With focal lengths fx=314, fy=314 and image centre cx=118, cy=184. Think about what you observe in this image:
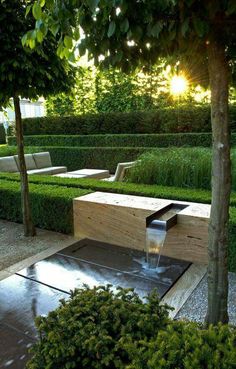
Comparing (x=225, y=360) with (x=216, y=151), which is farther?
(x=216, y=151)

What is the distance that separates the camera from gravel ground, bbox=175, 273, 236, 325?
8.32ft

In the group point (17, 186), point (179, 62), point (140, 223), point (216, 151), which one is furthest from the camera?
point (17, 186)

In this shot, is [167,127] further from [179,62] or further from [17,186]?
[179,62]

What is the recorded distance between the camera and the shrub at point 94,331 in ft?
4.87

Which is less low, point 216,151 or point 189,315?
point 216,151

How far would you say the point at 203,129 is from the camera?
416 inches

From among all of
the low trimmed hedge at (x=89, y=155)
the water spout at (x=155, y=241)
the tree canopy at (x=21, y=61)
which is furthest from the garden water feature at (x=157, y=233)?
the low trimmed hedge at (x=89, y=155)

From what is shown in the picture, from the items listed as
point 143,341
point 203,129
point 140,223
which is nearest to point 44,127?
point 203,129

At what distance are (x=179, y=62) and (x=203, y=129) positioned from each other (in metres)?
9.04

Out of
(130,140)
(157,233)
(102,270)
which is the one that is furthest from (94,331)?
(130,140)

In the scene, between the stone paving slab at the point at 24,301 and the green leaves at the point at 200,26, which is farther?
the stone paving slab at the point at 24,301

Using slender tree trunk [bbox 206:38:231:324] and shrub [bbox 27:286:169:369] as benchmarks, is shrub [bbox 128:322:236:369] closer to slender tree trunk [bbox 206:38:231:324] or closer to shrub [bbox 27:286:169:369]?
shrub [bbox 27:286:169:369]

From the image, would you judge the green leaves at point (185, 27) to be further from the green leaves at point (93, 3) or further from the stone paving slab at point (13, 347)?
the stone paving slab at point (13, 347)

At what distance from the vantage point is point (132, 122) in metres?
12.3
